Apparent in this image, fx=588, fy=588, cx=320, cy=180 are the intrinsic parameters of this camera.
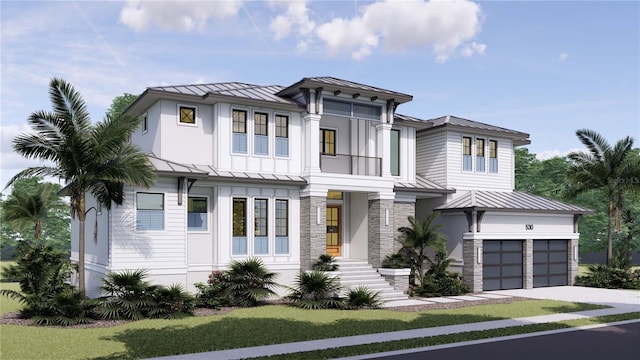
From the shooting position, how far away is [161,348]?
13.0 m

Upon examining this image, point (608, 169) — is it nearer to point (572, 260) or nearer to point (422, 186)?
point (572, 260)

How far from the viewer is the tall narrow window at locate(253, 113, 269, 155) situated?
22.8m

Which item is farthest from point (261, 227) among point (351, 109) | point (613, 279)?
point (613, 279)

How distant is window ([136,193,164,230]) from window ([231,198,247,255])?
3114mm

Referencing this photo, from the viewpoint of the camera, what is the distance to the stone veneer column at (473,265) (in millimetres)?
25344

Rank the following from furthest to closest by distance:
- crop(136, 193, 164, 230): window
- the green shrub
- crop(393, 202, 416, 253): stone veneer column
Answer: the green shrub → crop(393, 202, 416, 253): stone veneer column → crop(136, 193, 164, 230): window

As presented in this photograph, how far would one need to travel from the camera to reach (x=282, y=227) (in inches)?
913

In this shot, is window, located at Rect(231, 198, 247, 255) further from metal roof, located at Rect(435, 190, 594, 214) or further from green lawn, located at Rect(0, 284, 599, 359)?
metal roof, located at Rect(435, 190, 594, 214)

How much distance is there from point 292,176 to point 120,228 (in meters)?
6.95

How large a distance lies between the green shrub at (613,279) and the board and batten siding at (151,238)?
19860 mm

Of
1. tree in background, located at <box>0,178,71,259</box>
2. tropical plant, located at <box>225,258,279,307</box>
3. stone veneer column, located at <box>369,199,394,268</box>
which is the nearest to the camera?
tropical plant, located at <box>225,258,279,307</box>

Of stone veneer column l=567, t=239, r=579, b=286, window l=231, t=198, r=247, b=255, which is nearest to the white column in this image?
window l=231, t=198, r=247, b=255

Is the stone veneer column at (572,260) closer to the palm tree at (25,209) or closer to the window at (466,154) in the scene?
the window at (466,154)

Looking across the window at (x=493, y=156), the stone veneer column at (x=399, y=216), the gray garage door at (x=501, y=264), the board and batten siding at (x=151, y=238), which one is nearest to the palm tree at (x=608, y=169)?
the window at (x=493, y=156)
